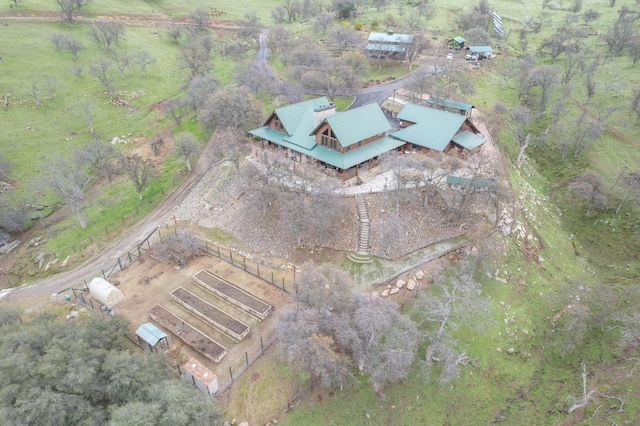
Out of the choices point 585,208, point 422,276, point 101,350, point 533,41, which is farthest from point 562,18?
point 101,350

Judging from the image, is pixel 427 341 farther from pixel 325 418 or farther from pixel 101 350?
pixel 101 350

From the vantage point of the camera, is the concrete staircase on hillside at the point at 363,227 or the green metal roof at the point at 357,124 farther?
the green metal roof at the point at 357,124

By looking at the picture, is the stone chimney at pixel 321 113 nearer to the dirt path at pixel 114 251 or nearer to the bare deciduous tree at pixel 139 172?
the dirt path at pixel 114 251

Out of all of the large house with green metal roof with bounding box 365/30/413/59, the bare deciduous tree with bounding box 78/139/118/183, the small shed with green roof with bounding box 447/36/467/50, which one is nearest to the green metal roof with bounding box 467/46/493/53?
the small shed with green roof with bounding box 447/36/467/50

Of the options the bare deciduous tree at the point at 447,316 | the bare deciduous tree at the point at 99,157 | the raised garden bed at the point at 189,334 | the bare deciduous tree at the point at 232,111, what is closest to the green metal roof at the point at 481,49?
the bare deciduous tree at the point at 232,111

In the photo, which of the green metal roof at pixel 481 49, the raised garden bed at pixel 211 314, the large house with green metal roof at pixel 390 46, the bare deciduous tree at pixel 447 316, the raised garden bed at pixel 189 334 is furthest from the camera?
the green metal roof at pixel 481 49

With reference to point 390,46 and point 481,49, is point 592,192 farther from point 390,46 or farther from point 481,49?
point 390,46

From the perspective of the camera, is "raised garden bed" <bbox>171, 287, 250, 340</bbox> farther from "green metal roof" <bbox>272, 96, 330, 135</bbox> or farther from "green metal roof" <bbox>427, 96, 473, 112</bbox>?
"green metal roof" <bbox>427, 96, 473, 112</bbox>
